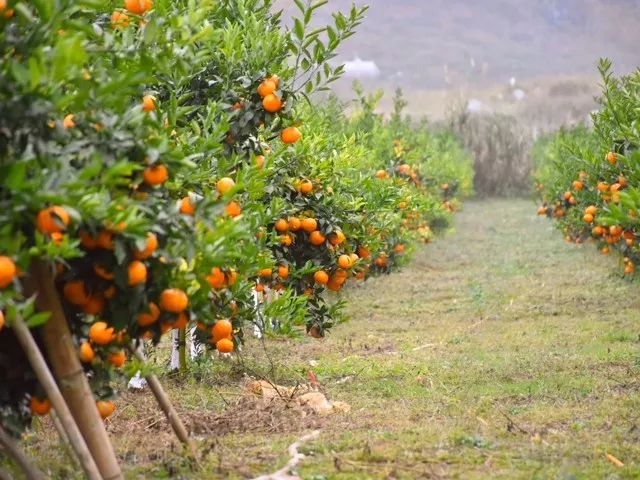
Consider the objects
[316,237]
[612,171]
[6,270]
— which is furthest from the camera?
[612,171]

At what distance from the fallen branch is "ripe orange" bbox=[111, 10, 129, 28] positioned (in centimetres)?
219

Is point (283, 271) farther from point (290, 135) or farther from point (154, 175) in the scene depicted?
point (154, 175)

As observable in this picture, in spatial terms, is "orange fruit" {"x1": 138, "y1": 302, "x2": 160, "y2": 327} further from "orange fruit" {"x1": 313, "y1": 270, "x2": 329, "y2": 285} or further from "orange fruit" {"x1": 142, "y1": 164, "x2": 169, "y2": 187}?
"orange fruit" {"x1": 313, "y1": 270, "x2": 329, "y2": 285}

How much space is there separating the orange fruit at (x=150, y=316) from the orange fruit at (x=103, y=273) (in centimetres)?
19

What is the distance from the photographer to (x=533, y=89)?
12056cm

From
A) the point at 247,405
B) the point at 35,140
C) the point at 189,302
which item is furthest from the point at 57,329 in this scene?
the point at 247,405

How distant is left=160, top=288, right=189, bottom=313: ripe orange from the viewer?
386 centimetres

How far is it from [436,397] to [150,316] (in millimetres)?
4092

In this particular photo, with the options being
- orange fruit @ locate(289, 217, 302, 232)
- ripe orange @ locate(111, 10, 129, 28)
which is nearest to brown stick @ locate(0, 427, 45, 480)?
ripe orange @ locate(111, 10, 129, 28)

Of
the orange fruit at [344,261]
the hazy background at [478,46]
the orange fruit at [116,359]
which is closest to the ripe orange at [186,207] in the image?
the orange fruit at [116,359]

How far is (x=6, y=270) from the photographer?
3.30 m

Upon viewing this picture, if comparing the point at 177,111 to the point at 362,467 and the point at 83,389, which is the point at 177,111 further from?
the point at 362,467

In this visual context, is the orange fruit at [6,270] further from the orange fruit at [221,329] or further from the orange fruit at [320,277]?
the orange fruit at [320,277]

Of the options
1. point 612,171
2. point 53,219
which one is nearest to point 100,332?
point 53,219
